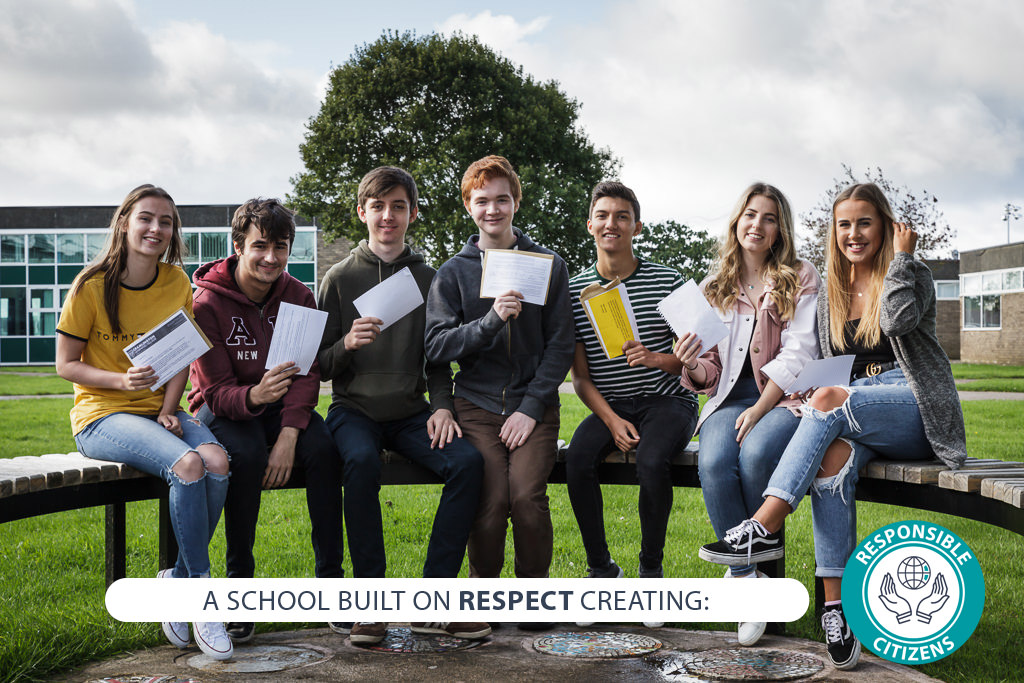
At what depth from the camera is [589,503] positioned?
12.7ft

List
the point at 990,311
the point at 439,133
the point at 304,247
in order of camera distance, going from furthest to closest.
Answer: the point at 990,311 < the point at 304,247 < the point at 439,133

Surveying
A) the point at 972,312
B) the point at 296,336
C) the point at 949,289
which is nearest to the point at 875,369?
the point at 296,336

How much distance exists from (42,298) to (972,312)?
3714 centimetres

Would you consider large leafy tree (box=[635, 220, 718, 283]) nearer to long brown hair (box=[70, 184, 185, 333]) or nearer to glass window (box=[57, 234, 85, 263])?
long brown hair (box=[70, 184, 185, 333])

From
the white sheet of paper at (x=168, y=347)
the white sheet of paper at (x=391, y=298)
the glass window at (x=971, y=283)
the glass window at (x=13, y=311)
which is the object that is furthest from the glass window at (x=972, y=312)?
the white sheet of paper at (x=168, y=347)

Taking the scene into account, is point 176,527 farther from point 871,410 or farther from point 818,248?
point 818,248

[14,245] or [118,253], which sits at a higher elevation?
[14,245]

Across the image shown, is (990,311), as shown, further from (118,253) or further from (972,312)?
(118,253)

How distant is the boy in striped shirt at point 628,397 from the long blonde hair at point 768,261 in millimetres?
246

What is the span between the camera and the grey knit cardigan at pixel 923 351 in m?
3.40

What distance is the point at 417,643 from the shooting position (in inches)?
144

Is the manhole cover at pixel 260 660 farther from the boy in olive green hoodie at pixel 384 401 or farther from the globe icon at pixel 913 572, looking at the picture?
the globe icon at pixel 913 572

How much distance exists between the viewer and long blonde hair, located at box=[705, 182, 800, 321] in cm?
387

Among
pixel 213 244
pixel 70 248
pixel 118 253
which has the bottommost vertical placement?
pixel 118 253
